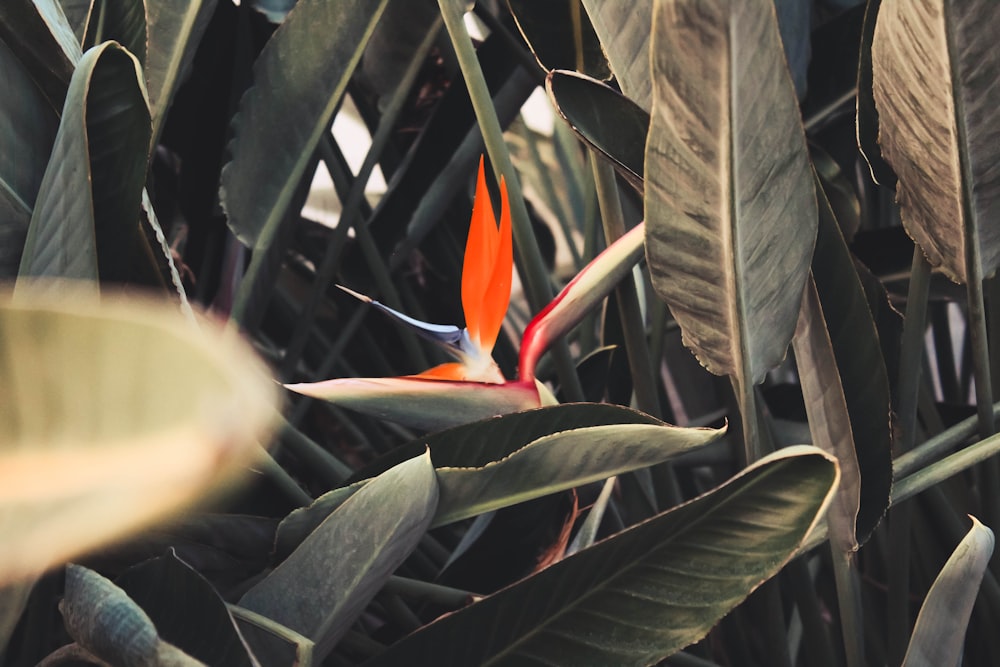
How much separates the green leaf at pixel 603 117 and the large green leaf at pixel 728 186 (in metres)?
0.04

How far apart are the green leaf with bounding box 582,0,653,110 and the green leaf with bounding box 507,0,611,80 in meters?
0.05

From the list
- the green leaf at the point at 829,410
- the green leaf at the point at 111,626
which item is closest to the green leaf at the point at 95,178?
the green leaf at the point at 111,626

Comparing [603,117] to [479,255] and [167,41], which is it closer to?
[479,255]

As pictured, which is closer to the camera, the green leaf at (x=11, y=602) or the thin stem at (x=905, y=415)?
the green leaf at (x=11, y=602)

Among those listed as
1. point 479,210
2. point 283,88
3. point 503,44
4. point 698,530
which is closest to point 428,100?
point 503,44

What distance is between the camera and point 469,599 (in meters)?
0.36

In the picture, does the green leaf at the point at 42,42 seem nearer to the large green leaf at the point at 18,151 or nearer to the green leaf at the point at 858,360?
the large green leaf at the point at 18,151

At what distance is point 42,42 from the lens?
0.34 metres

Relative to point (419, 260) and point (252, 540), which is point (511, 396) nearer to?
point (252, 540)

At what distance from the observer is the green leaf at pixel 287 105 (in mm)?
418

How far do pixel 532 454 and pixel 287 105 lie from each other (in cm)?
24

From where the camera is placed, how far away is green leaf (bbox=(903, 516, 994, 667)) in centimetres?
29

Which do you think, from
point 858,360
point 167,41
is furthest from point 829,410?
point 167,41

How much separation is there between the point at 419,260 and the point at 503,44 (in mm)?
196
